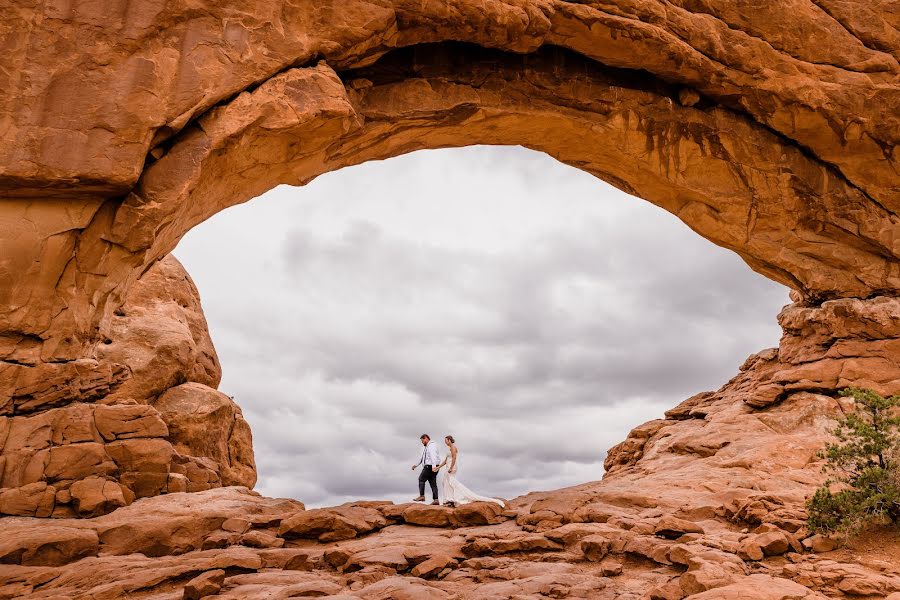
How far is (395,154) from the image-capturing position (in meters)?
19.3

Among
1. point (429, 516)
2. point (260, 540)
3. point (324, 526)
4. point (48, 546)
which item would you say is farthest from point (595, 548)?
point (48, 546)

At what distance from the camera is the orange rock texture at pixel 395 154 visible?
11.2 metres

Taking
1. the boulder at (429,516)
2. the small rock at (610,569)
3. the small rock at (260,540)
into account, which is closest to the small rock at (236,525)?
the small rock at (260,540)

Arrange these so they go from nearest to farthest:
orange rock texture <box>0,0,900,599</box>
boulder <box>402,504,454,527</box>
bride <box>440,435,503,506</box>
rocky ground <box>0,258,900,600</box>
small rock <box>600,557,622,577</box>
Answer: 1. rocky ground <box>0,258,900,600</box>
2. small rock <box>600,557,622,577</box>
3. orange rock texture <box>0,0,900,599</box>
4. boulder <box>402,504,454,527</box>
5. bride <box>440,435,503,506</box>

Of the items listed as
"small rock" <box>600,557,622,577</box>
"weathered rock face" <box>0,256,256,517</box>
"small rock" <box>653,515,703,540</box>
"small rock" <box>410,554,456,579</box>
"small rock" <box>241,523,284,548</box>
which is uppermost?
"weathered rock face" <box>0,256,256,517</box>

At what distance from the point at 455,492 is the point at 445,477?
18.0 inches

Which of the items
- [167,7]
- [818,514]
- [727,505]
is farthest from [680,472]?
[167,7]

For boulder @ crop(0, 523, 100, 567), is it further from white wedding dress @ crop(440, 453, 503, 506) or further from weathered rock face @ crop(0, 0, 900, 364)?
white wedding dress @ crop(440, 453, 503, 506)

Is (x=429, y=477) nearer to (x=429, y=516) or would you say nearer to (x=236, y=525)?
(x=429, y=516)

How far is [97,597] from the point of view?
9383 millimetres

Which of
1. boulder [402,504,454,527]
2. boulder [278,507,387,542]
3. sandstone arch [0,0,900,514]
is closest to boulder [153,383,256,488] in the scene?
sandstone arch [0,0,900,514]

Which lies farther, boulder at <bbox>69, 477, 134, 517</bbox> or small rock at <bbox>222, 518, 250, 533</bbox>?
small rock at <bbox>222, 518, 250, 533</bbox>

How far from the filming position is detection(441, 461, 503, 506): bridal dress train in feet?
52.3

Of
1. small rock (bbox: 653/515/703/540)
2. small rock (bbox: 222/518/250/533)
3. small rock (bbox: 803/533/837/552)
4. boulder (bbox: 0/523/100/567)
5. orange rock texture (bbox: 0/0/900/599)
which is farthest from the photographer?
small rock (bbox: 222/518/250/533)
